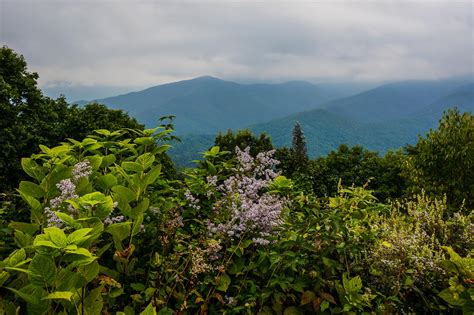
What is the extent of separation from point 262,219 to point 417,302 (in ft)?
4.89

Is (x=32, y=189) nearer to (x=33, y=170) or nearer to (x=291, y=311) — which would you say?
(x=33, y=170)

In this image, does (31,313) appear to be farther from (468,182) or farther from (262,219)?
(468,182)

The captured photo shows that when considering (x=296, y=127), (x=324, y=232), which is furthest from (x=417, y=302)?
(x=296, y=127)

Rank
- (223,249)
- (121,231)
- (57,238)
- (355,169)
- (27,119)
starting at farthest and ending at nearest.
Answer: (355,169) < (27,119) < (223,249) < (121,231) < (57,238)

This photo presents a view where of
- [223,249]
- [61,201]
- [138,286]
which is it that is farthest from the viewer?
[223,249]

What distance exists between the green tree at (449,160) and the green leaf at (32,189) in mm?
19989

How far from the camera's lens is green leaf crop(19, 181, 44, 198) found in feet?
8.79

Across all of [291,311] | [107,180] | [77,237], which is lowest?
[291,311]

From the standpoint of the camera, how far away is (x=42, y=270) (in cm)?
191

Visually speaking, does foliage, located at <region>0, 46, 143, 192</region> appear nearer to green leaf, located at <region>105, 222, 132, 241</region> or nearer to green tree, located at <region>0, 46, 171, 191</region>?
green tree, located at <region>0, 46, 171, 191</region>

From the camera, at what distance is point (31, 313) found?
2.06 metres

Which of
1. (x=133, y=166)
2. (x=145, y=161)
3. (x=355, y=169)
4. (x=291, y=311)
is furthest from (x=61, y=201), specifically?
(x=355, y=169)

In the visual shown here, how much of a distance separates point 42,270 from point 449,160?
73.9 feet

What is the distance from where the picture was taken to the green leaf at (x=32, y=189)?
2.68 meters
